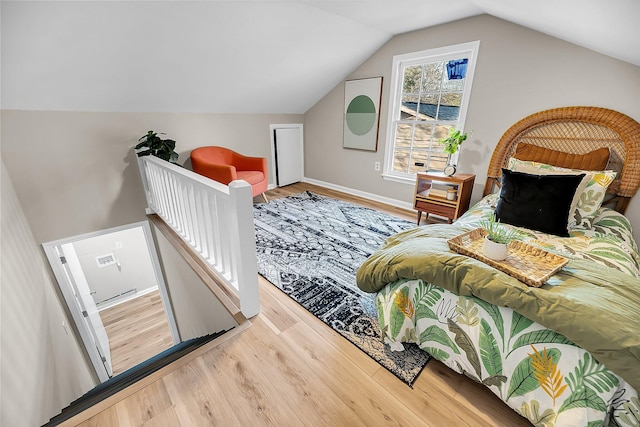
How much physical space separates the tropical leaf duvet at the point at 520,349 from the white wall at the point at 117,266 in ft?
15.7

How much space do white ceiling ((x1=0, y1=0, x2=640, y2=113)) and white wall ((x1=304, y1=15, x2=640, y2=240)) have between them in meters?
0.13

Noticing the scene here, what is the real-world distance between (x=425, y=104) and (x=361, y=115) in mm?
952

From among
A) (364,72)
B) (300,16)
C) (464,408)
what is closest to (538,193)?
(464,408)

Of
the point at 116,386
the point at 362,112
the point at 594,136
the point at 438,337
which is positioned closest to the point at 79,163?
the point at 116,386

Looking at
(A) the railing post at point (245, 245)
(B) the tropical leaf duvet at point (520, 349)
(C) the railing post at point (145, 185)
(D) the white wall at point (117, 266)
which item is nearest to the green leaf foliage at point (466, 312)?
(B) the tropical leaf duvet at point (520, 349)

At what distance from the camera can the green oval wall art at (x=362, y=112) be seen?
3.79m

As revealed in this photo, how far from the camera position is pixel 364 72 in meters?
3.84

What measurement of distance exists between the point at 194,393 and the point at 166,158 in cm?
252

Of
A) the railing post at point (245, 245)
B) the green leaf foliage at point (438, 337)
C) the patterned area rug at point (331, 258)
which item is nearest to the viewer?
the green leaf foliage at point (438, 337)

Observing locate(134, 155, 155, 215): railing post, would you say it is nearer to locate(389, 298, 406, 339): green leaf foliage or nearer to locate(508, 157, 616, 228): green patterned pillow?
locate(389, 298, 406, 339): green leaf foliage

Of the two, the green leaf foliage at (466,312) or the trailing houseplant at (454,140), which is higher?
the trailing houseplant at (454,140)

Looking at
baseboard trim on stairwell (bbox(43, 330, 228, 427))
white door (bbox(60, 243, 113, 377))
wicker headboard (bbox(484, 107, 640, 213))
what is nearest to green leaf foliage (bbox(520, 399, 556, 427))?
baseboard trim on stairwell (bbox(43, 330, 228, 427))

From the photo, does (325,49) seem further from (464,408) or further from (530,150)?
(464,408)

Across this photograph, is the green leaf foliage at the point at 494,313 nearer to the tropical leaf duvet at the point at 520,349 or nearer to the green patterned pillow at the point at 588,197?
the tropical leaf duvet at the point at 520,349
